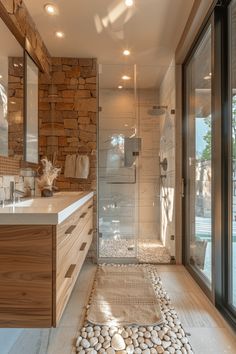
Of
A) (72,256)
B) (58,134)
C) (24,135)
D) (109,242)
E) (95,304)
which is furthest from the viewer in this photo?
(109,242)

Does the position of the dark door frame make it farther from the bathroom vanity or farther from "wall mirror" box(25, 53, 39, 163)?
"wall mirror" box(25, 53, 39, 163)

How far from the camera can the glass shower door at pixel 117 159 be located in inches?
137

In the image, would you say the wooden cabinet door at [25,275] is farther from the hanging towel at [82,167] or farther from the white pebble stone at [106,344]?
the hanging towel at [82,167]

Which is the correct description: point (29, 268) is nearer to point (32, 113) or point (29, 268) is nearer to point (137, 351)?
point (137, 351)

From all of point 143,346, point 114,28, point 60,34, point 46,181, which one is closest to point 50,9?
point 60,34

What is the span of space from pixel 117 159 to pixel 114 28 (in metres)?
1.63

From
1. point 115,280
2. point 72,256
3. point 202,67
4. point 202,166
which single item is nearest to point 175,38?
point 202,67

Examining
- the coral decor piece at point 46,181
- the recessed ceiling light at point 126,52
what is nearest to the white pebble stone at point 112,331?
the coral decor piece at point 46,181

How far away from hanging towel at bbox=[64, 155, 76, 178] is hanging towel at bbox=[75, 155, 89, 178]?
0.05 metres

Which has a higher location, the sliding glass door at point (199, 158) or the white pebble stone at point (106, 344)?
the sliding glass door at point (199, 158)

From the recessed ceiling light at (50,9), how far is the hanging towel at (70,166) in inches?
60.6

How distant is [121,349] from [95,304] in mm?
578

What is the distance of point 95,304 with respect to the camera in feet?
7.04

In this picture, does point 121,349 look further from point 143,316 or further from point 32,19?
point 32,19
